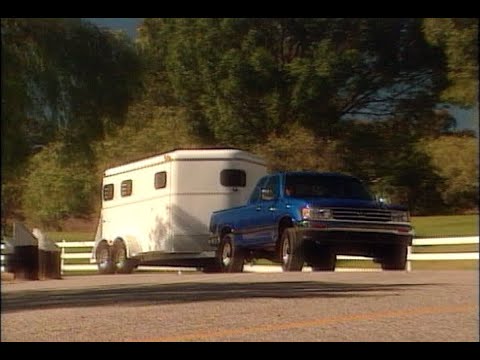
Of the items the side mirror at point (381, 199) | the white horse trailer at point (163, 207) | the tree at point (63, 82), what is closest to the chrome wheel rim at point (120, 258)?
the white horse trailer at point (163, 207)

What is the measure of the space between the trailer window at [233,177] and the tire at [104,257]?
56.6 inches

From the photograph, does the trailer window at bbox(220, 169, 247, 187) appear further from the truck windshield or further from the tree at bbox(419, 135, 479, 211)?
the tree at bbox(419, 135, 479, 211)

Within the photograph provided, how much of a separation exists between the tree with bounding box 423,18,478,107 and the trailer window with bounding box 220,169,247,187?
2108mm

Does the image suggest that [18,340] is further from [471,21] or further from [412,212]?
[471,21]

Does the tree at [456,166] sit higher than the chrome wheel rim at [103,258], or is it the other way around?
the tree at [456,166]

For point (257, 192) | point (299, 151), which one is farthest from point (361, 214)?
point (299, 151)

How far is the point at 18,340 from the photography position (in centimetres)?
859

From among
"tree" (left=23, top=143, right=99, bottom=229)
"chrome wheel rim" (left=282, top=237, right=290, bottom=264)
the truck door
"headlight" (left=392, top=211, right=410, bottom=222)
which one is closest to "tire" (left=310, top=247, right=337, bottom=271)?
"chrome wheel rim" (left=282, top=237, right=290, bottom=264)

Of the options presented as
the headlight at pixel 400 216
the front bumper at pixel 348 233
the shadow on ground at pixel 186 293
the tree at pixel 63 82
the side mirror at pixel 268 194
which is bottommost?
the shadow on ground at pixel 186 293

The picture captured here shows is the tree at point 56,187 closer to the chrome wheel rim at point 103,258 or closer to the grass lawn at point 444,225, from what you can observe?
the chrome wheel rim at point 103,258

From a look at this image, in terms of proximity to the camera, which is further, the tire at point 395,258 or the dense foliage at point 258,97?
the tire at point 395,258

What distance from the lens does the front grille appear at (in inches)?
340

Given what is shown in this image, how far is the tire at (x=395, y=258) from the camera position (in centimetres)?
928
